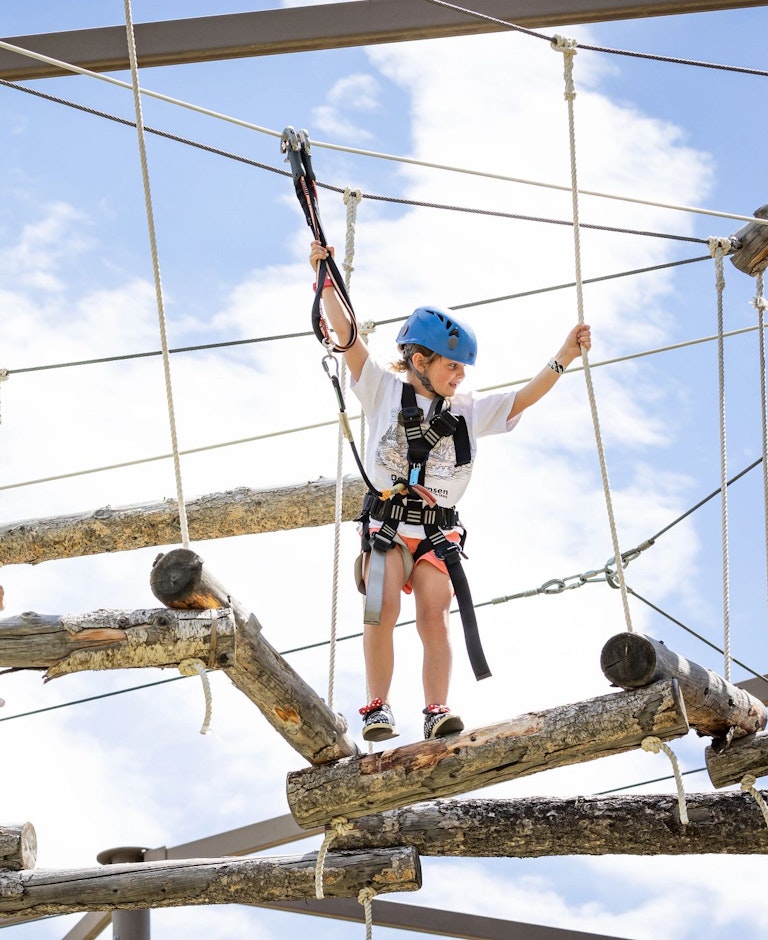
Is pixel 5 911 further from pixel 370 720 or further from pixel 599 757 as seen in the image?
pixel 599 757

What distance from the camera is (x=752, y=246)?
4.60 metres

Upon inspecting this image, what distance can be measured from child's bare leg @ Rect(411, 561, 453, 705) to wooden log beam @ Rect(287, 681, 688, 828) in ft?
0.52

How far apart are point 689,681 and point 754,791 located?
1.72ft

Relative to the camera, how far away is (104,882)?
4.45 metres

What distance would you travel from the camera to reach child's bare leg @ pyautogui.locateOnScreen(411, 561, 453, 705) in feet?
12.3

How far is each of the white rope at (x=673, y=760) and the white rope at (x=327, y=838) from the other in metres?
0.88

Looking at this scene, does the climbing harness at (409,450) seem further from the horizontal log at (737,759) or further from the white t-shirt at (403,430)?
the horizontal log at (737,759)

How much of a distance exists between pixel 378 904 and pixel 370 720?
2.48 metres

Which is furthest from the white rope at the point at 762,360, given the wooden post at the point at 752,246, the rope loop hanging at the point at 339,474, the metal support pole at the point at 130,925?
the metal support pole at the point at 130,925

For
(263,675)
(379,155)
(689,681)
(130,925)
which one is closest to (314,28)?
(379,155)

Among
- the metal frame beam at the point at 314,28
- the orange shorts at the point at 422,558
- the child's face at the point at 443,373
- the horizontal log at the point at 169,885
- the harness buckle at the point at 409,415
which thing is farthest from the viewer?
the metal frame beam at the point at 314,28

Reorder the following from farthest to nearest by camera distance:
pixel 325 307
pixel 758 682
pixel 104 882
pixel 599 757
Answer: pixel 758 682 → pixel 104 882 → pixel 325 307 → pixel 599 757

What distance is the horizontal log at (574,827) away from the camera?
3969 millimetres

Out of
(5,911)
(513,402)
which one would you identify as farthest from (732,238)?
(5,911)
